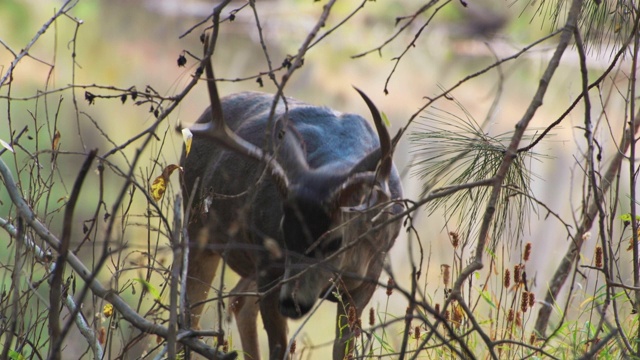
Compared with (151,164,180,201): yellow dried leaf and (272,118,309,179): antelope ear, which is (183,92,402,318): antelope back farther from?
(151,164,180,201): yellow dried leaf

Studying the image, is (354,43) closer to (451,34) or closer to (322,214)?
(451,34)

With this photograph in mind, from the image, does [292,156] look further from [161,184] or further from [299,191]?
[161,184]

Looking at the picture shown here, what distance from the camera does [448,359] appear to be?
3613mm

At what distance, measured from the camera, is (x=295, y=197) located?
3715 mm

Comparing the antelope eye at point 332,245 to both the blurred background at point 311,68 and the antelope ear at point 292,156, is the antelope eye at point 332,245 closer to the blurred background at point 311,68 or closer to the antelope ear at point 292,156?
the antelope ear at point 292,156

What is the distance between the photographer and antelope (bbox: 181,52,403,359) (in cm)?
360

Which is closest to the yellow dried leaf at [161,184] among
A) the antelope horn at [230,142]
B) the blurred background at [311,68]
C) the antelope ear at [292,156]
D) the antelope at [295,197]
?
the antelope at [295,197]

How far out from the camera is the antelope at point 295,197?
3598mm

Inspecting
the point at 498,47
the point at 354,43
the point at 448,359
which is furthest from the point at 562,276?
the point at 354,43

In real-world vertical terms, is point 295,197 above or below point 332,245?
above

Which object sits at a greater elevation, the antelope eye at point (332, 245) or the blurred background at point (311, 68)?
the blurred background at point (311, 68)

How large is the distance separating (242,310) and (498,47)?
19.1 ft

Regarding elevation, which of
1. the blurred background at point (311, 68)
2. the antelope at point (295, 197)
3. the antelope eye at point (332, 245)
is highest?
the blurred background at point (311, 68)

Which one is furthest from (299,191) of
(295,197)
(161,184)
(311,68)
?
(311,68)
